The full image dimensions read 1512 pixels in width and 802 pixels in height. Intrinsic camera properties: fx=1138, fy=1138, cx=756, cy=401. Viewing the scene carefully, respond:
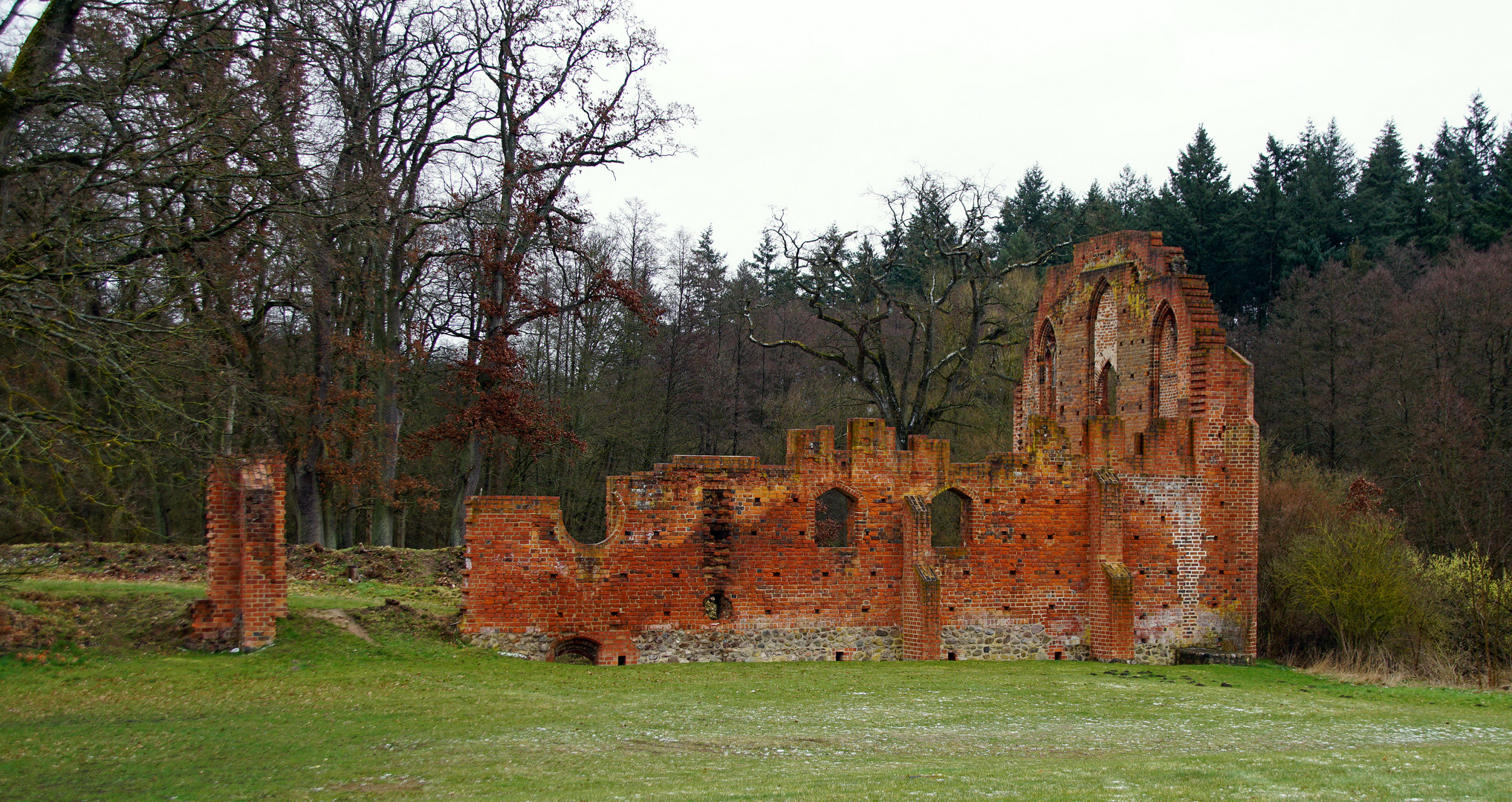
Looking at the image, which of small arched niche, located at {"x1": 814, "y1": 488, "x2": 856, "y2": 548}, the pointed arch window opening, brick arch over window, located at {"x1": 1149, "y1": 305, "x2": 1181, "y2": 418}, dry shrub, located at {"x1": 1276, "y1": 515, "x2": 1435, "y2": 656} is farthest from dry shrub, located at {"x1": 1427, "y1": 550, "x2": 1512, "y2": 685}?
small arched niche, located at {"x1": 814, "y1": 488, "x2": 856, "y2": 548}

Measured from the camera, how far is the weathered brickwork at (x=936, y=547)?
17.0 meters

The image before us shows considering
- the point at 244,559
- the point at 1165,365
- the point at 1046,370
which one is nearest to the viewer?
the point at 244,559

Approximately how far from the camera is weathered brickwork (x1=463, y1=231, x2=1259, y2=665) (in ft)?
55.9

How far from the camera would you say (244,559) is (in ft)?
47.3

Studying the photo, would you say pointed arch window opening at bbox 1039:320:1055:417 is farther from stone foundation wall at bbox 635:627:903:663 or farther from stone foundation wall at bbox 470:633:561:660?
stone foundation wall at bbox 470:633:561:660

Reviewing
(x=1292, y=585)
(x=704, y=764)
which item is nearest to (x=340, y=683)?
(x=704, y=764)

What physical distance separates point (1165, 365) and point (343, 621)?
14.8 metres

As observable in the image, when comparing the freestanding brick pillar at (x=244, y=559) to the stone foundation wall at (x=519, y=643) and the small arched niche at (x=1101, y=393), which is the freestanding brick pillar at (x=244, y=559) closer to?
the stone foundation wall at (x=519, y=643)

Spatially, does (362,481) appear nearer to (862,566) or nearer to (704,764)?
(862,566)

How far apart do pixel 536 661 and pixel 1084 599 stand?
934cm

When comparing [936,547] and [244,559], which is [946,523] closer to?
[936,547]

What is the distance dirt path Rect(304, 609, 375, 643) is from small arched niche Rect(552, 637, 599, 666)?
2798mm

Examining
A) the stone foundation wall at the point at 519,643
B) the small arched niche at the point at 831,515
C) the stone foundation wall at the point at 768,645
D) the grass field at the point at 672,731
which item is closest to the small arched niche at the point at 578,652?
the stone foundation wall at the point at 519,643

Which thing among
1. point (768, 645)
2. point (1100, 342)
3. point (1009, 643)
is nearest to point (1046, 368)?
point (1100, 342)
